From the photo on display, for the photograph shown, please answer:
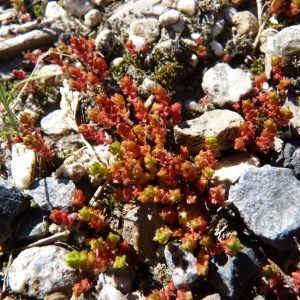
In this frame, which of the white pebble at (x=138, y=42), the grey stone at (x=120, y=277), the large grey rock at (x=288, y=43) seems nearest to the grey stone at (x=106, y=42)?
the white pebble at (x=138, y=42)

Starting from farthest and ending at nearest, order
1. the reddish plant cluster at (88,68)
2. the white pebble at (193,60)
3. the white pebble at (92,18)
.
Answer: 1. the white pebble at (92,18)
2. the white pebble at (193,60)
3. the reddish plant cluster at (88,68)

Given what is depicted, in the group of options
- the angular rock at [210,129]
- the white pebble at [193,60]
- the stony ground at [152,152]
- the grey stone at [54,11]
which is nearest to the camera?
the stony ground at [152,152]

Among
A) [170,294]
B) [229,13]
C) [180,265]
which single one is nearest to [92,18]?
[229,13]

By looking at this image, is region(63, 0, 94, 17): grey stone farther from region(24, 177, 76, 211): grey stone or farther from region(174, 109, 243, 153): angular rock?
region(24, 177, 76, 211): grey stone

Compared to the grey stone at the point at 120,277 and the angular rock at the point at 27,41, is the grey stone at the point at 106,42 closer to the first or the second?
the angular rock at the point at 27,41

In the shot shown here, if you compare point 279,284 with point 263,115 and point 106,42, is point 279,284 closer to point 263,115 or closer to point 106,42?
point 263,115

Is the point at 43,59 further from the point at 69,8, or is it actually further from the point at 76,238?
the point at 76,238
